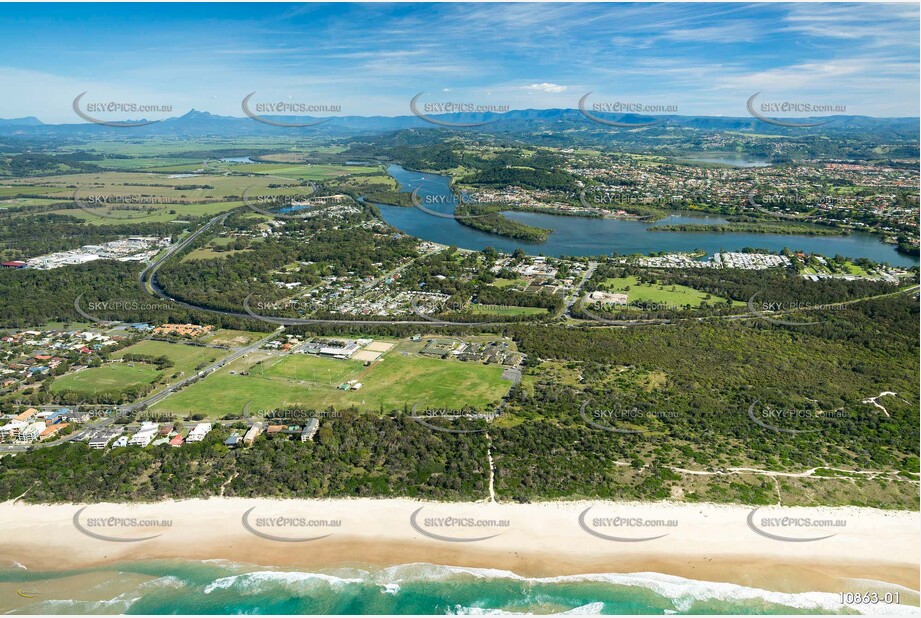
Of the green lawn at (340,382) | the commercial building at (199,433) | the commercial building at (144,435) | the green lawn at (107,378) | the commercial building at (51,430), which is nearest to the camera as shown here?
the commercial building at (144,435)

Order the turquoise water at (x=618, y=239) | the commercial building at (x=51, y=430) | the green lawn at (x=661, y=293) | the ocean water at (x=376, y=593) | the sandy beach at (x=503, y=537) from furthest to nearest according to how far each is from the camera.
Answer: the turquoise water at (x=618, y=239), the green lawn at (x=661, y=293), the commercial building at (x=51, y=430), the sandy beach at (x=503, y=537), the ocean water at (x=376, y=593)

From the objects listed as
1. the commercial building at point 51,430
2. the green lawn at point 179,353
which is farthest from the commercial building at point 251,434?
the green lawn at point 179,353

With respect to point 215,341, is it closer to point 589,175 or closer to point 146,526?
point 146,526

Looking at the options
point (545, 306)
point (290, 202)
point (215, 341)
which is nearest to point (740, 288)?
point (545, 306)

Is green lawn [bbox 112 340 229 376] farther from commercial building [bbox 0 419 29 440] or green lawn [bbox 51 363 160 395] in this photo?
commercial building [bbox 0 419 29 440]

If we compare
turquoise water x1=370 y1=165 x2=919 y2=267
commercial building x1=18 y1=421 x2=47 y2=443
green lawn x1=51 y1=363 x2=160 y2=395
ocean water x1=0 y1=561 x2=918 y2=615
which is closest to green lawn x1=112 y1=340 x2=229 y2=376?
green lawn x1=51 y1=363 x2=160 y2=395

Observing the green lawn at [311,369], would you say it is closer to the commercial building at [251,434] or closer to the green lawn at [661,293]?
the commercial building at [251,434]

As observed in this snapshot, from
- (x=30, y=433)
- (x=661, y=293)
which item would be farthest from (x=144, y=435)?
(x=661, y=293)

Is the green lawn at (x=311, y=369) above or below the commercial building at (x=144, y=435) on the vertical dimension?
above
